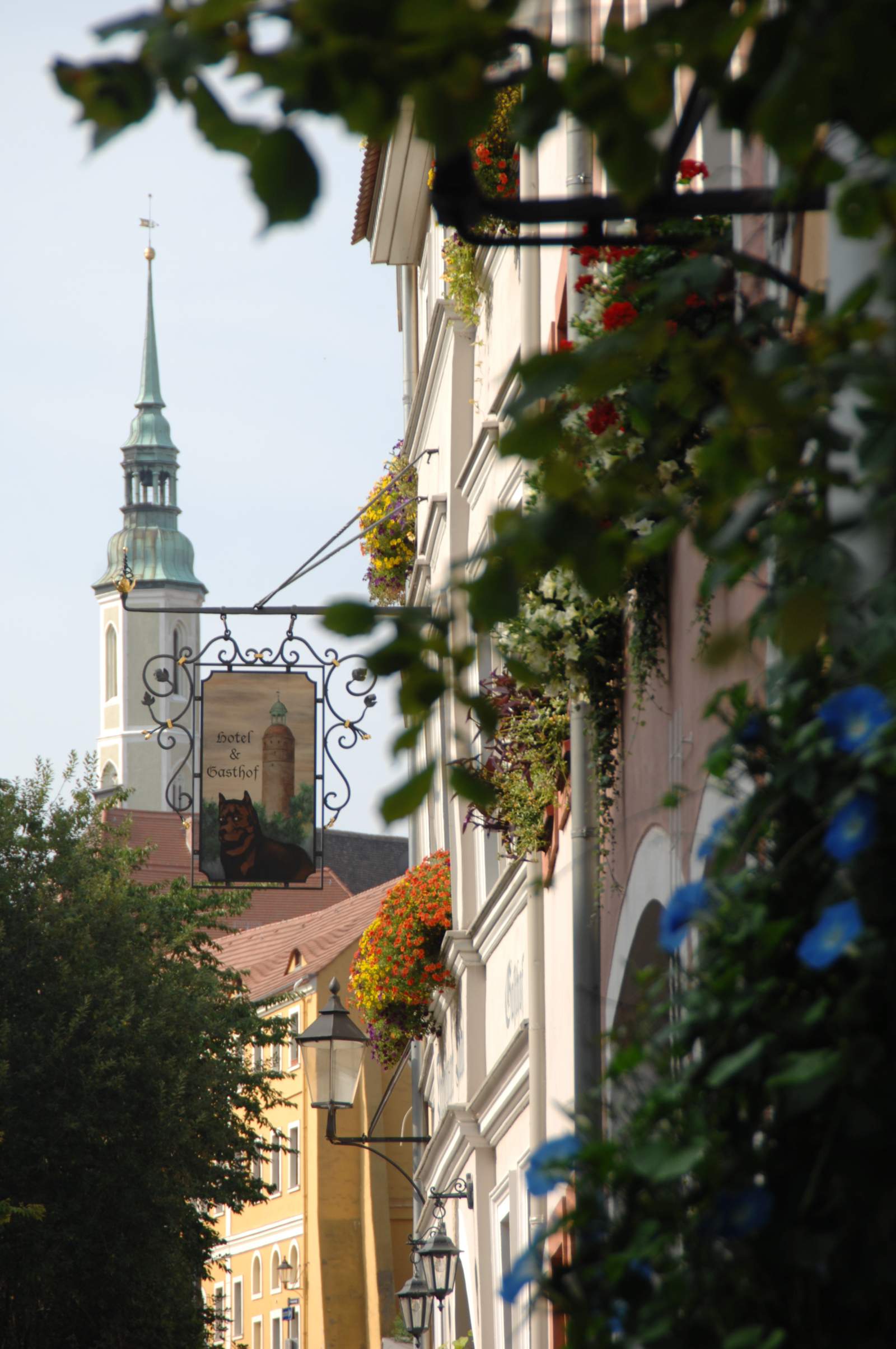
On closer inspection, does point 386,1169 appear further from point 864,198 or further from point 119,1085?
point 864,198

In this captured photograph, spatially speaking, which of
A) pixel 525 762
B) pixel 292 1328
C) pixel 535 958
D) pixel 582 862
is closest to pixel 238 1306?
pixel 292 1328

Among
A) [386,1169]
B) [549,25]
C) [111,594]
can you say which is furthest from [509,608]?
[111,594]

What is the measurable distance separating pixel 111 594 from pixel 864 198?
119 metres

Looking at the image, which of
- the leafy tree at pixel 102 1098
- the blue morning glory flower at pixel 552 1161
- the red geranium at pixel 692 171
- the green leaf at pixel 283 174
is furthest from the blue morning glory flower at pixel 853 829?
the leafy tree at pixel 102 1098

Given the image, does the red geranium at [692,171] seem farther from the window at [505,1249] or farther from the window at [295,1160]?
the window at [295,1160]

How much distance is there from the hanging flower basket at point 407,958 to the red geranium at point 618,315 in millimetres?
8924

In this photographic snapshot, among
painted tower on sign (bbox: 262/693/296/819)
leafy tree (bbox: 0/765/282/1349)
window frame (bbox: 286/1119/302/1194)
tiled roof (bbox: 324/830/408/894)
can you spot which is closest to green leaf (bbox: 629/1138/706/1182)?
painted tower on sign (bbox: 262/693/296/819)

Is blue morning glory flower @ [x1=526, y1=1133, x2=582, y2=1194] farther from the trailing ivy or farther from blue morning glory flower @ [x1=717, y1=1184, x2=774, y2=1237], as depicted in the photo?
the trailing ivy

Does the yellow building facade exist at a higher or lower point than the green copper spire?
lower

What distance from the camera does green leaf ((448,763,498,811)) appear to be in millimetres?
1955

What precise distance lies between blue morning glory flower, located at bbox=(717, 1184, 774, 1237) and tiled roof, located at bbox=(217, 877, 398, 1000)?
143ft

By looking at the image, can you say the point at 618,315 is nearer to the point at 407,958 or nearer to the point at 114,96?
the point at 114,96

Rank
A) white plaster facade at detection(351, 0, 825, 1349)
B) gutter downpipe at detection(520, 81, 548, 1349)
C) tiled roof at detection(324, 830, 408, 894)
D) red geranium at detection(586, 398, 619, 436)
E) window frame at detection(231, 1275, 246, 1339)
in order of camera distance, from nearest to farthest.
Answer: red geranium at detection(586, 398, 619, 436)
white plaster facade at detection(351, 0, 825, 1349)
gutter downpipe at detection(520, 81, 548, 1349)
window frame at detection(231, 1275, 246, 1339)
tiled roof at detection(324, 830, 408, 894)

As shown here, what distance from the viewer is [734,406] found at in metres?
1.75
